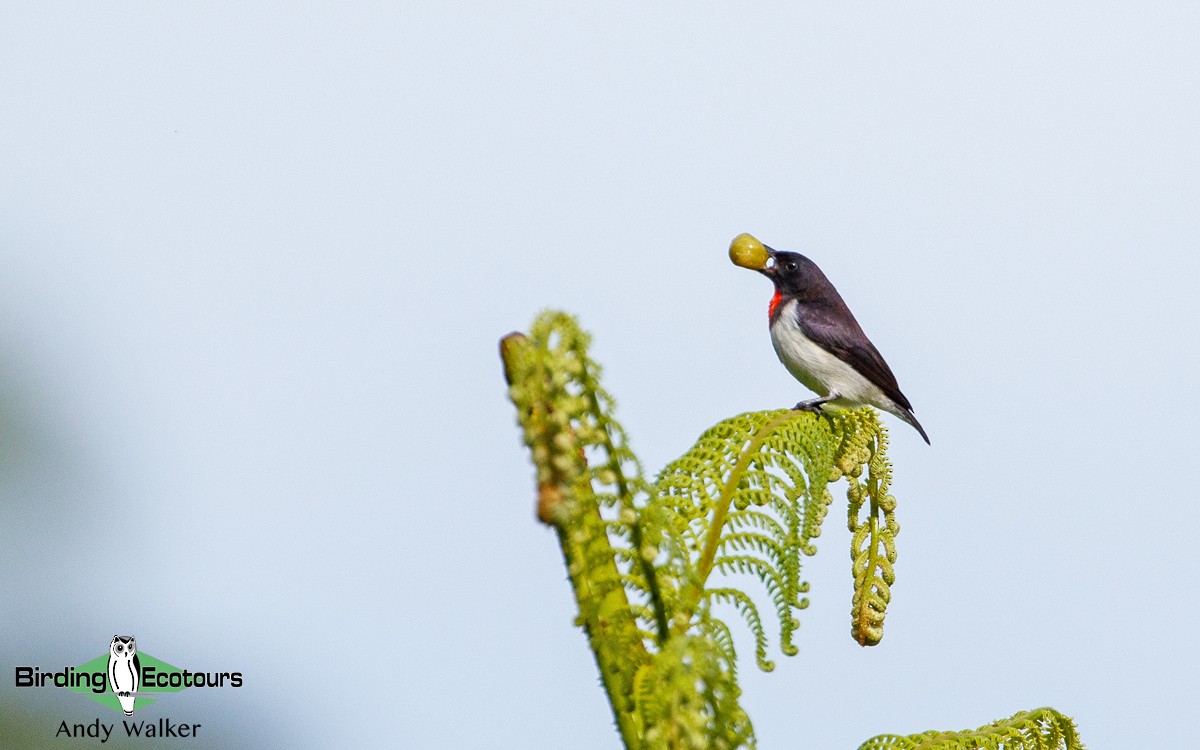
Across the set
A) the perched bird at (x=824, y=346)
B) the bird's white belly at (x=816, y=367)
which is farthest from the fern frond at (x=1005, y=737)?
the bird's white belly at (x=816, y=367)

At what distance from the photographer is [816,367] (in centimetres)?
683

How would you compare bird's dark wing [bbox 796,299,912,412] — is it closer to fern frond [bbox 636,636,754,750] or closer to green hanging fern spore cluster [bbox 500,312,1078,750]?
green hanging fern spore cluster [bbox 500,312,1078,750]

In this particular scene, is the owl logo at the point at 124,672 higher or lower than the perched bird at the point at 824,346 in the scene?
lower

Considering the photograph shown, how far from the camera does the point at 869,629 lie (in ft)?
8.17

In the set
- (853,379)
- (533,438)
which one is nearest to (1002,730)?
(533,438)

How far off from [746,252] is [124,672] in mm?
2167

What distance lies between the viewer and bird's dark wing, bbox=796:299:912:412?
689cm

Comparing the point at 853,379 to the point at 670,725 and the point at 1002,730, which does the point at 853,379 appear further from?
the point at 670,725

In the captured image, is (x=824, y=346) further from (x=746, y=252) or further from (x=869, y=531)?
(x=869, y=531)

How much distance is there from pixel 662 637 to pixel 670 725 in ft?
0.90

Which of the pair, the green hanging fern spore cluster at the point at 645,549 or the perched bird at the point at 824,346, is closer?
the green hanging fern spore cluster at the point at 645,549

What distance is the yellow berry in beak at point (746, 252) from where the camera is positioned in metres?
4.10

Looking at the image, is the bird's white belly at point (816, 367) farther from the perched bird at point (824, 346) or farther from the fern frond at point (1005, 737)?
the fern frond at point (1005, 737)

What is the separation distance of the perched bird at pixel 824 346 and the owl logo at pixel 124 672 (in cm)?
378
